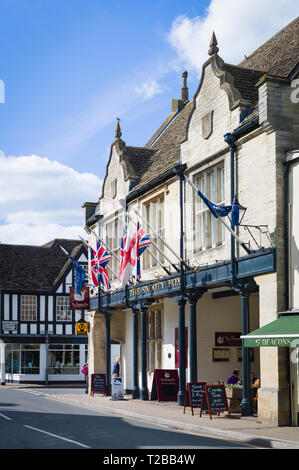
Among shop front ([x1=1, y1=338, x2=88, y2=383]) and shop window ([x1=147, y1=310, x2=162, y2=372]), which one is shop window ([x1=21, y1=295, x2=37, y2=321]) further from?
shop window ([x1=147, y1=310, x2=162, y2=372])

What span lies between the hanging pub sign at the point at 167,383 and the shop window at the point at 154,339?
4117 mm

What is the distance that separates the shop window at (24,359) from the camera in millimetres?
52312

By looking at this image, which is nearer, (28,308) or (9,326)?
(9,326)

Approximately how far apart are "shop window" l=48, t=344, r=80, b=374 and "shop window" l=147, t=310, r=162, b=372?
2296cm

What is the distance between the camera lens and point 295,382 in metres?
18.1

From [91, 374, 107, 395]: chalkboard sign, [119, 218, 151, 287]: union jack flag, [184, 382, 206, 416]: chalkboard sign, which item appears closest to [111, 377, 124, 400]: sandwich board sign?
[91, 374, 107, 395]: chalkboard sign

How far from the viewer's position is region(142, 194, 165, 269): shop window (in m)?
27.7

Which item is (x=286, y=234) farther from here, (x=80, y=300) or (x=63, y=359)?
(x=63, y=359)

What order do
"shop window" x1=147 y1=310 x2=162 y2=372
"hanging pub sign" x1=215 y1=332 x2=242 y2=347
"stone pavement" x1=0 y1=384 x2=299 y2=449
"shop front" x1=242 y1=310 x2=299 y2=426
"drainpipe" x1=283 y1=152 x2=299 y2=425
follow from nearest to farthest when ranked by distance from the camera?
"stone pavement" x1=0 y1=384 x2=299 y2=449
"shop front" x1=242 y1=310 x2=299 y2=426
"drainpipe" x1=283 y1=152 x2=299 y2=425
"hanging pub sign" x1=215 y1=332 x2=242 y2=347
"shop window" x1=147 y1=310 x2=162 y2=372

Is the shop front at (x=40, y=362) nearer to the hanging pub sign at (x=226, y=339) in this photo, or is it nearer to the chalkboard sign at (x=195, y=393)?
the hanging pub sign at (x=226, y=339)

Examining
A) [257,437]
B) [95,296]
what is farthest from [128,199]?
[257,437]

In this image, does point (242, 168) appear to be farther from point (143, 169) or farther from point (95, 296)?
point (95, 296)

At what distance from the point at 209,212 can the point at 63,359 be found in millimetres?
32265

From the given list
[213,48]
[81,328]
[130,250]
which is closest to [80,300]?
[81,328]
